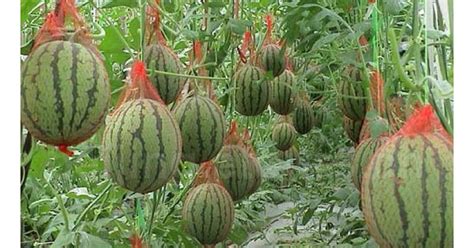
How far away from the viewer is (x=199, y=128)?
70.8 inches

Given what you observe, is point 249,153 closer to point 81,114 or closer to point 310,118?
point 310,118

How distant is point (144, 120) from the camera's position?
4.55ft

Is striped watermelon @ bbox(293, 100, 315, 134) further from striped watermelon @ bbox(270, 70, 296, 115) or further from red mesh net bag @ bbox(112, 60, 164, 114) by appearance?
→ red mesh net bag @ bbox(112, 60, 164, 114)

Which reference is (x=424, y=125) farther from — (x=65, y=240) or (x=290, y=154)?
(x=290, y=154)

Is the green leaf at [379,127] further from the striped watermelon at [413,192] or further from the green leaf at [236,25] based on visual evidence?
the green leaf at [236,25]

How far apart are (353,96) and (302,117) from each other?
101 cm

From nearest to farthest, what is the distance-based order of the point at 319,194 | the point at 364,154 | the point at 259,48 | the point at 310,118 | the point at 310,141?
the point at 364,154, the point at 259,48, the point at 310,118, the point at 319,194, the point at 310,141

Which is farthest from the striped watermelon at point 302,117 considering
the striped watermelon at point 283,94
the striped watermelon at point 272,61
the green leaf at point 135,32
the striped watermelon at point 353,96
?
the green leaf at point 135,32

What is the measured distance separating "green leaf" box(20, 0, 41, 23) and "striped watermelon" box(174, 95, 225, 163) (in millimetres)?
486

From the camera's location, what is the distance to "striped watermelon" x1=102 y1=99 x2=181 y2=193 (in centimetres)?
136

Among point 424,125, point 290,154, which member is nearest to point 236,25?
point 424,125

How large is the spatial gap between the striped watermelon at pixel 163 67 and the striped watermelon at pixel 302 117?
1334 mm
